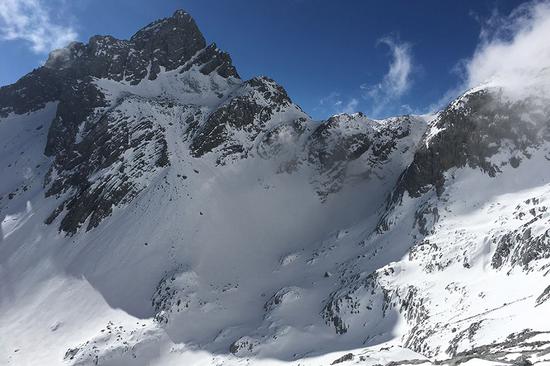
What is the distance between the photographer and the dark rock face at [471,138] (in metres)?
58.8

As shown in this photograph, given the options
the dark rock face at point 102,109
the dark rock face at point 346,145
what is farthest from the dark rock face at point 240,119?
the dark rock face at point 346,145

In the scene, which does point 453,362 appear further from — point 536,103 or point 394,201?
point 536,103

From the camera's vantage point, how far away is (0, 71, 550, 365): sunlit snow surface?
42.6m

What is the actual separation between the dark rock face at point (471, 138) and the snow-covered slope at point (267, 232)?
7.0 inches

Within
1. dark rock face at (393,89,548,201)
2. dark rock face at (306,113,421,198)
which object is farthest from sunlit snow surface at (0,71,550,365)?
dark rock face at (393,89,548,201)

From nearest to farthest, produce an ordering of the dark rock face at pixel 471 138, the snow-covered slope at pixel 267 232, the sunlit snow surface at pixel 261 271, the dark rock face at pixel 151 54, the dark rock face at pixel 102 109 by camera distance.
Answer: the sunlit snow surface at pixel 261 271 < the snow-covered slope at pixel 267 232 < the dark rock face at pixel 471 138 < the dark rock face at pixel 102 109 < the dark rock face at pixel 151 54

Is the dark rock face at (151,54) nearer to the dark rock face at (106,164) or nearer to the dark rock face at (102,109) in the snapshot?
the dark rock face at (102,109)

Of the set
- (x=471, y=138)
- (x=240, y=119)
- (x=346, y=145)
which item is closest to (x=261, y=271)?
(x=471, y=138)

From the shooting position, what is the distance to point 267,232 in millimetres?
74875

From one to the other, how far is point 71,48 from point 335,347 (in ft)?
371

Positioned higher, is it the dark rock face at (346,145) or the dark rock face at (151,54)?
the dark rock face at (151,54)

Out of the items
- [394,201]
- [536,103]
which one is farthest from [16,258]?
[536,103]

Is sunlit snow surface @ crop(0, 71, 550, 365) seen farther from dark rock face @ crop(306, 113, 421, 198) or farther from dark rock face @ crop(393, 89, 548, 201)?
dark rock face @ crop(393, 89, 548, 201)

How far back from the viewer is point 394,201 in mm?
64438
